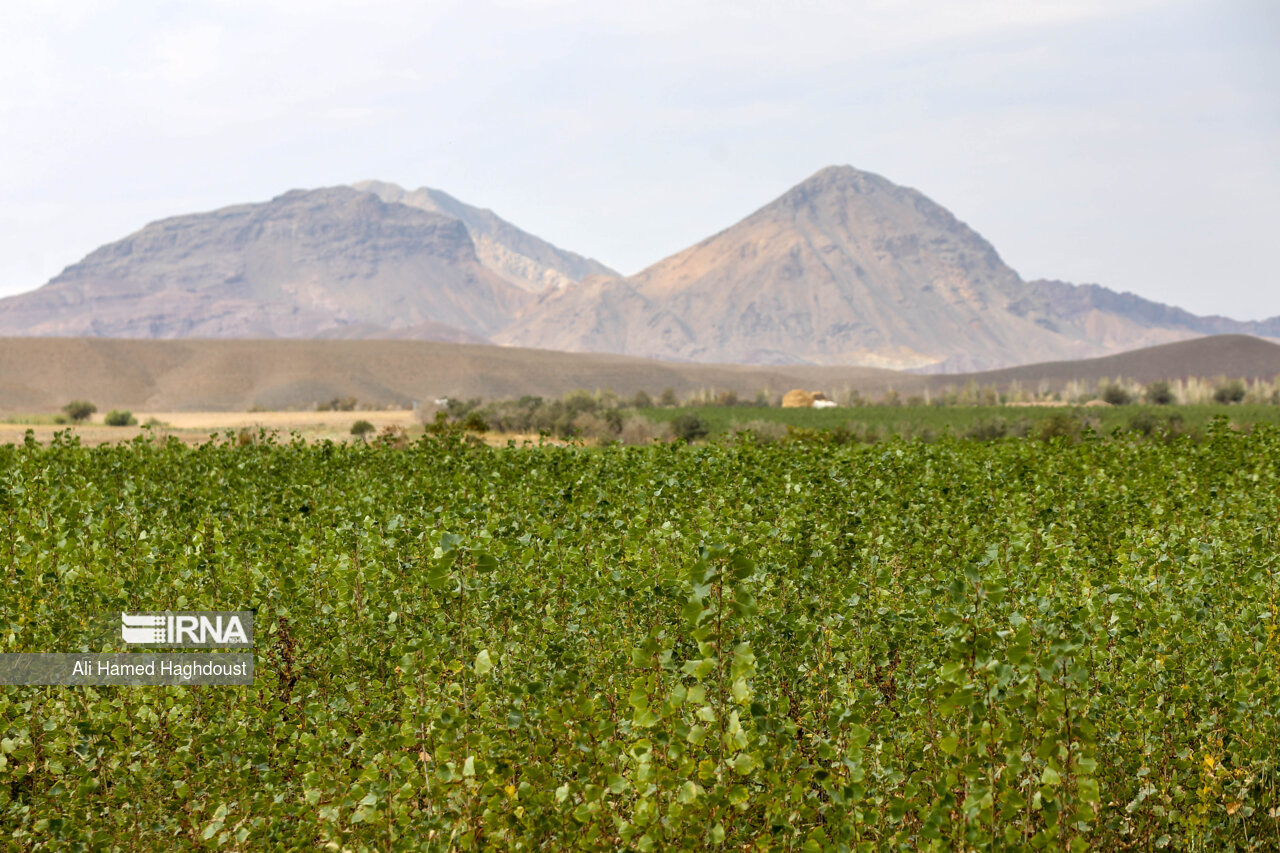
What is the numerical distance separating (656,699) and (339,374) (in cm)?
10388

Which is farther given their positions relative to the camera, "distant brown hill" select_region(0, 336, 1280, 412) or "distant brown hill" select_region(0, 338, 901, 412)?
"distant brown hill" select_region(0, 336, 1280, 412)

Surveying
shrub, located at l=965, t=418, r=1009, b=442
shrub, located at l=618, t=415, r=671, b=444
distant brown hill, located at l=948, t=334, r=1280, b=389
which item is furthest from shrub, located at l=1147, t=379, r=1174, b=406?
distant brown hill, located at l=948, t=334, r=1280, b=389

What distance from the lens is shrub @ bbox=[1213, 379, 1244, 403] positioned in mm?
63947

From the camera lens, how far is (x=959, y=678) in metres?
→ 4.11

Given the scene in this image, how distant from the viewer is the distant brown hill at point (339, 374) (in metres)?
99.4

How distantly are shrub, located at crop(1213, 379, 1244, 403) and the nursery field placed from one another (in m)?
64.2

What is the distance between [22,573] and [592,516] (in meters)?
4.12

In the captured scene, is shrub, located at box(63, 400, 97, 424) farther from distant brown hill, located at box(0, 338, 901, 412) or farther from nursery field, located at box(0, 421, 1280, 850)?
nursery field, located at box(0, 421, 1280, 850)

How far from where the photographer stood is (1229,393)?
64.5m

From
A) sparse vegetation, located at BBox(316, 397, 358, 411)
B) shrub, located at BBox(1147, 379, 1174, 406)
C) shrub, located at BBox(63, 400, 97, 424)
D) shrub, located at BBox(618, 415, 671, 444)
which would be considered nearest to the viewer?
shrub, located at BBox(618, 415, 671, 444)

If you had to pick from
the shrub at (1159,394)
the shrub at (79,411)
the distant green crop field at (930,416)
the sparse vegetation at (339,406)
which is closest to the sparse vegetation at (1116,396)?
the shrub at (1159,394)

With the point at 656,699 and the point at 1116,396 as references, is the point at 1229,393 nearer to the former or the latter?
the point at 1116,396

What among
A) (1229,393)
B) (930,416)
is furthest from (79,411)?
(1229,393)

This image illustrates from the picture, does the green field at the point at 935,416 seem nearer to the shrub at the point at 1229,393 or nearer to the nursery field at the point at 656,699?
the shrub at the point at 1229,393
